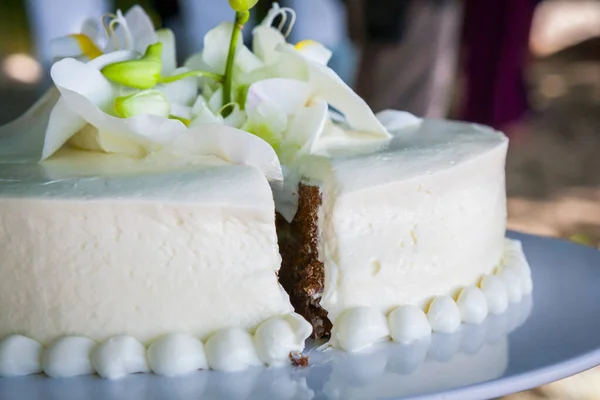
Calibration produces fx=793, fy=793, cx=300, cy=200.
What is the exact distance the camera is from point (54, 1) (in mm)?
5309

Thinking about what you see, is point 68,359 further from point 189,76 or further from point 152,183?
point 189,76

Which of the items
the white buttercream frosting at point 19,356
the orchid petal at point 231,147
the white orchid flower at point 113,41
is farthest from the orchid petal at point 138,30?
the white buttercream frosting at point 19,356

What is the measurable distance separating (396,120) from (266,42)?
42 centimetres

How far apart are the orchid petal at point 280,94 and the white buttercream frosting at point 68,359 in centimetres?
60

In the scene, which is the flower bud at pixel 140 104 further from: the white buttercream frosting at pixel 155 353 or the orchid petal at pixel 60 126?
the white buttercream frosting at pixel 155 353

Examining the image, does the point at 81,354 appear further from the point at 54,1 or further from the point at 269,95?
the point at 54,1

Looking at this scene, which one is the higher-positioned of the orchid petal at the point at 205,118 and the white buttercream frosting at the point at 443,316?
the orchid petal at the point at 205,118

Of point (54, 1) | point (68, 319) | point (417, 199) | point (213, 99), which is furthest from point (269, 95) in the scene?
point (54, 1)

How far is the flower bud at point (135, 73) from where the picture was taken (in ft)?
5.28

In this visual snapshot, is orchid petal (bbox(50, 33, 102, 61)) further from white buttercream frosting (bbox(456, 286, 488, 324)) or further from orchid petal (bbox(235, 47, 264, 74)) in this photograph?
white buttercream frosting (bbox(456, 286, 488, 324))

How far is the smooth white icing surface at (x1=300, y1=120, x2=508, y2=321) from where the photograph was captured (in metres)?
1.52

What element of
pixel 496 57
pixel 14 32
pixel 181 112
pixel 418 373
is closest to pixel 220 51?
pixel 181 112

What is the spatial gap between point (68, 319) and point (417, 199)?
2.31ft

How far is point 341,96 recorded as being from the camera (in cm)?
179
